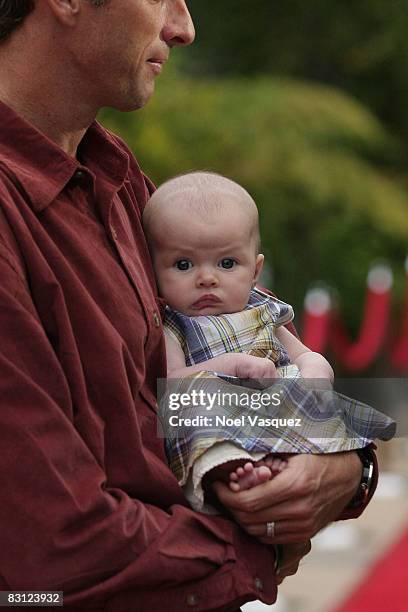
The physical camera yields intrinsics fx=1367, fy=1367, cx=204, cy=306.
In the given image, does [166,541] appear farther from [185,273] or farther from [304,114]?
[304,114]

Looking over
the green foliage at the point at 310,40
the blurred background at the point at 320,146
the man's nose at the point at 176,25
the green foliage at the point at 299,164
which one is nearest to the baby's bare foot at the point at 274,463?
the man's nose at the point at 176,25

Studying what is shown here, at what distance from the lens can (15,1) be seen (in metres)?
2.26

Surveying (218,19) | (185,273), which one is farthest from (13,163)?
(218,19)

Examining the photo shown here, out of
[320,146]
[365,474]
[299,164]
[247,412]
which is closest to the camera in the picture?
[247,412]

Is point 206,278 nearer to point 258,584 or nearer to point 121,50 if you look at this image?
point 121,50

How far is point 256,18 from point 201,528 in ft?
40.7

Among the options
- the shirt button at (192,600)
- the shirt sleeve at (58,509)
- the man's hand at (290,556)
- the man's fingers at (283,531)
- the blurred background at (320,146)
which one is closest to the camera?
the shirt sleeve at (58,509)

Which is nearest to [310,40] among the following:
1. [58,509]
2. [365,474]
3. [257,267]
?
[257,267]

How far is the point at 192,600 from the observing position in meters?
2.12

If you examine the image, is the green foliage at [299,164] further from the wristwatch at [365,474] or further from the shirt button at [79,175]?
the shirt button at [79,175]

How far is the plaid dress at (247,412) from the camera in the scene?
2248 mm

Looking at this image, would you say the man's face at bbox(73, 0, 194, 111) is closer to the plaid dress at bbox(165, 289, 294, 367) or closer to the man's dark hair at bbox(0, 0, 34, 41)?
the man's dark hair at bbox(0, 0, 34, 41)

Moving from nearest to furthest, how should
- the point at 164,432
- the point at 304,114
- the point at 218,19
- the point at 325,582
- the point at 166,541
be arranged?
the point at 166,541 → the point at 164,432 → the point at 325,582 → the point at 304,114 → the point at 218,19

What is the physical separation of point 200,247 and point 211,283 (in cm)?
7
